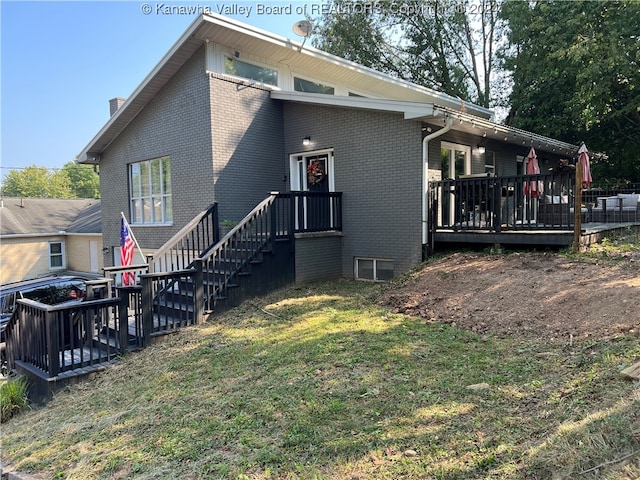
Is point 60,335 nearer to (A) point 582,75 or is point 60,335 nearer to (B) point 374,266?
(B) point 374,266

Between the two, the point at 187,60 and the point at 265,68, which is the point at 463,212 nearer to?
the point at 265,68

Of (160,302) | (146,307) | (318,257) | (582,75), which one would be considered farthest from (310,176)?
(582,75)

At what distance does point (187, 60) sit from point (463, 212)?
7.80 meters

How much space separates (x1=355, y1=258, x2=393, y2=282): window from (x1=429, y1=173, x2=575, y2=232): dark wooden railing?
1494 millimetres

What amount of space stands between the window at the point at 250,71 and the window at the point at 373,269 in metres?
5.50

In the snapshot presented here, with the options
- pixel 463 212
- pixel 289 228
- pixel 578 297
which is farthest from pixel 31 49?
pixel 578 297

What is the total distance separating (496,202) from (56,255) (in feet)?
78.8

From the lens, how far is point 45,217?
82.0 ft

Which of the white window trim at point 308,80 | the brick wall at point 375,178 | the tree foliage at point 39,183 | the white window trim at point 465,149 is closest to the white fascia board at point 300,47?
the white window trim at point 308,80

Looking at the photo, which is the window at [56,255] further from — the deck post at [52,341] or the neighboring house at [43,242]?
the deck post at [52,341]

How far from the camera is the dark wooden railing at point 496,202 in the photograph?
26.1 ft

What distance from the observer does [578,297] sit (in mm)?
5711

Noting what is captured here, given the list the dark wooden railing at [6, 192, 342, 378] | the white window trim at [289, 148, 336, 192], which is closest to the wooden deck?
the white window trim at [289, 148, 336, 192]

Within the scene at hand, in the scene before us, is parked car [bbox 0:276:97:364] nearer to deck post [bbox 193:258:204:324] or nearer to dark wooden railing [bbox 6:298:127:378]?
dark wooden railing [bbox 6:298:127:378]
